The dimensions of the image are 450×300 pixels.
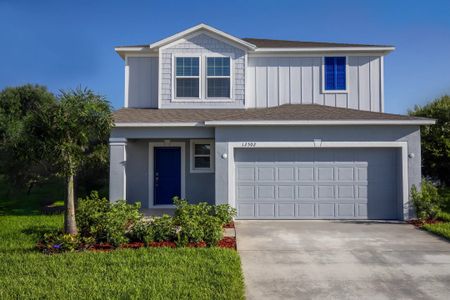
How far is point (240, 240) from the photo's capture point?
858 centimetres

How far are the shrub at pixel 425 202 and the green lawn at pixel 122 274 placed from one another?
6.39m

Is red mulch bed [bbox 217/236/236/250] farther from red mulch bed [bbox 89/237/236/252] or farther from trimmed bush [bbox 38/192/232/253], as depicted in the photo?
trimmed bush [bbox 38/192/232/253]

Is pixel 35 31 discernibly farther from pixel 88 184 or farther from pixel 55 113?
pixel 55 113

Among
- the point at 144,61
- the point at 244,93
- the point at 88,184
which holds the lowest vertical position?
the point at 88,184

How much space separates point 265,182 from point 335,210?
2.28 meters

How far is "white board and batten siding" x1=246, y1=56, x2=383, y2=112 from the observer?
13.7m

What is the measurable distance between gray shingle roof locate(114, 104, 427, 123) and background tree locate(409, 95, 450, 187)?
455 cm

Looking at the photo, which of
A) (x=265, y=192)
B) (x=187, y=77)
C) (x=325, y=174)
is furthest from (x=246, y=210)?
(x=187, y=77)

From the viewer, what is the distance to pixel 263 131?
11.1m

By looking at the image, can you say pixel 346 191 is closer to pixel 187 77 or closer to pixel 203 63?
pixel 203 63

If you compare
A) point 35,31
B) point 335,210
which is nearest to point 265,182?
point 335,210

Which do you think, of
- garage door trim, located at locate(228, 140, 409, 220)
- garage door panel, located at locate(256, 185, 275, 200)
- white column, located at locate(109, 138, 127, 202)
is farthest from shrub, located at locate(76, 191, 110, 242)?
garage door panel, located at locate(256, 185, 275, 200)

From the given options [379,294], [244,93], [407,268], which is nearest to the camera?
[379,294]

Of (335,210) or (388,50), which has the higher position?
(388,50)
